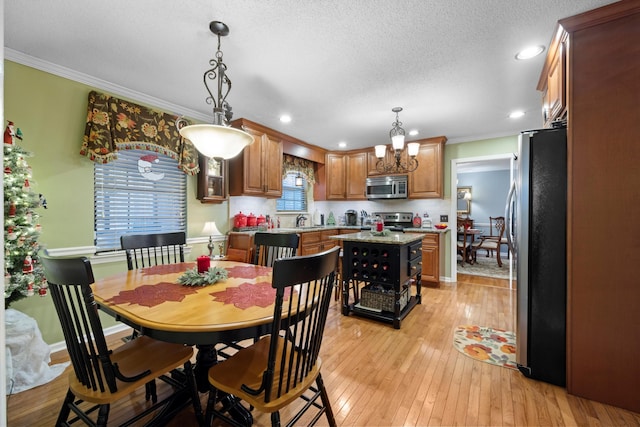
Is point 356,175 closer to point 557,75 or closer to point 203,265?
point 557,75

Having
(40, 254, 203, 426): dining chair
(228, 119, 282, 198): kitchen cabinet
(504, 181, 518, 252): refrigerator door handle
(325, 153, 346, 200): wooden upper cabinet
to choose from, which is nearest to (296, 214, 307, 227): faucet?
(325, 153, 346, 200): wooden upper cabinet

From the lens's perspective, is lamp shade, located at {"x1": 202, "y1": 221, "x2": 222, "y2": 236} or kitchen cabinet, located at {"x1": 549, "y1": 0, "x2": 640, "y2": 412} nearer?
kitchen cabinet, located at {"x1": 549, "y1": 0, "x2": 640, "y2": 412}

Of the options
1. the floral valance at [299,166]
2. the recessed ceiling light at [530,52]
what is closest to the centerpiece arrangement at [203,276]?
the recessed ceiling light at [530,52]

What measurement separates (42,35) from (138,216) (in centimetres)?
167

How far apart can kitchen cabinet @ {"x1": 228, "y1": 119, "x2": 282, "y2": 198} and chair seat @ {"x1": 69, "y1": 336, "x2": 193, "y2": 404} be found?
7.83 ft

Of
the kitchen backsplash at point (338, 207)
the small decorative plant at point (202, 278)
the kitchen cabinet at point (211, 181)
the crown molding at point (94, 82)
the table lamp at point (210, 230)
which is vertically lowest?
the small decorative plant at point (202, 278)

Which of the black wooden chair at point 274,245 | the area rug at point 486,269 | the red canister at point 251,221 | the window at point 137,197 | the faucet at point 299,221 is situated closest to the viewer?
the black wooden chair at point 274,245

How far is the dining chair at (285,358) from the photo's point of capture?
3.64 ft

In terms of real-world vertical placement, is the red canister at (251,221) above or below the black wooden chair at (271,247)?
above

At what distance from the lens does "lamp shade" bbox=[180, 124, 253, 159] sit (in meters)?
1.67

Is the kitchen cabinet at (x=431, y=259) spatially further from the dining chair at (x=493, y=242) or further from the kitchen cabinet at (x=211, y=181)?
the kitchen cabinet at (x=211, y=181)

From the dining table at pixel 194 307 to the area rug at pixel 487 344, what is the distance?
1910 mm

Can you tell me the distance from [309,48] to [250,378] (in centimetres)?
221

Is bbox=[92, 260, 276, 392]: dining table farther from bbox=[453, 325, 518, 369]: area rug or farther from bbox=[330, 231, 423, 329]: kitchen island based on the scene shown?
bbox=[453, 325, 518, 369]: area rug
